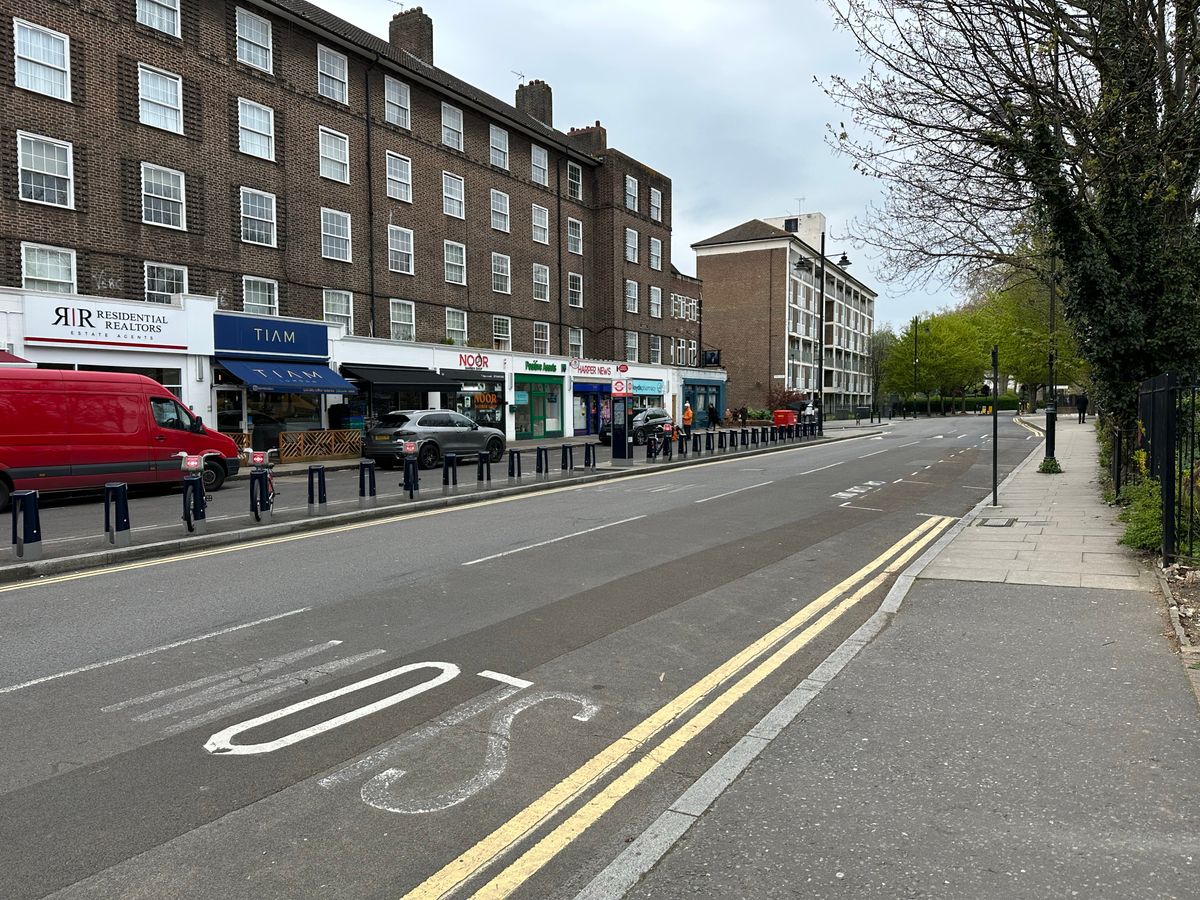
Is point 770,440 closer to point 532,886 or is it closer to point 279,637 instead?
point 279,637

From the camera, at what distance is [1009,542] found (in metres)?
10.5

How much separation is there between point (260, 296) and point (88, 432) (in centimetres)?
1230

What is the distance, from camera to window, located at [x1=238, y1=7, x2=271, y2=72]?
25.9m

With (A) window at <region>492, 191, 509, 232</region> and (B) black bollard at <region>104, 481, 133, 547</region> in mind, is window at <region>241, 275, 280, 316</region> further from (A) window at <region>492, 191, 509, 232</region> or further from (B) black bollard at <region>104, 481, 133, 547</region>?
(B) black bollard at <region>104, 481, 133, 547</region>

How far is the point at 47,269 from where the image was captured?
2120cm

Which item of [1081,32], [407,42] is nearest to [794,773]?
[1081,32]

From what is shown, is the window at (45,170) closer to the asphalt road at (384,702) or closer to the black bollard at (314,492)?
the black bollard at (314,492)

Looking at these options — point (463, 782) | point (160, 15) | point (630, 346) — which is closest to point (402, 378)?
point (160, 15)

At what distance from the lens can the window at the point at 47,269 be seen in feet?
68.1

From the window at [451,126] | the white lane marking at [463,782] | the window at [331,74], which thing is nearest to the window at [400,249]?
the window at [451,126]

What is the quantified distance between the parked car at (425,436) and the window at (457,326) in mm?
10453

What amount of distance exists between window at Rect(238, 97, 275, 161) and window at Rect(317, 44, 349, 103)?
8.79 ft

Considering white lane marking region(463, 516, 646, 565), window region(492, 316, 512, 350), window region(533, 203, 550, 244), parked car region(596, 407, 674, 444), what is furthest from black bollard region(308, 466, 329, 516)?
window region(533, 203, 550, 244)

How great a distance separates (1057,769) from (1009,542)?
7.24 meters
